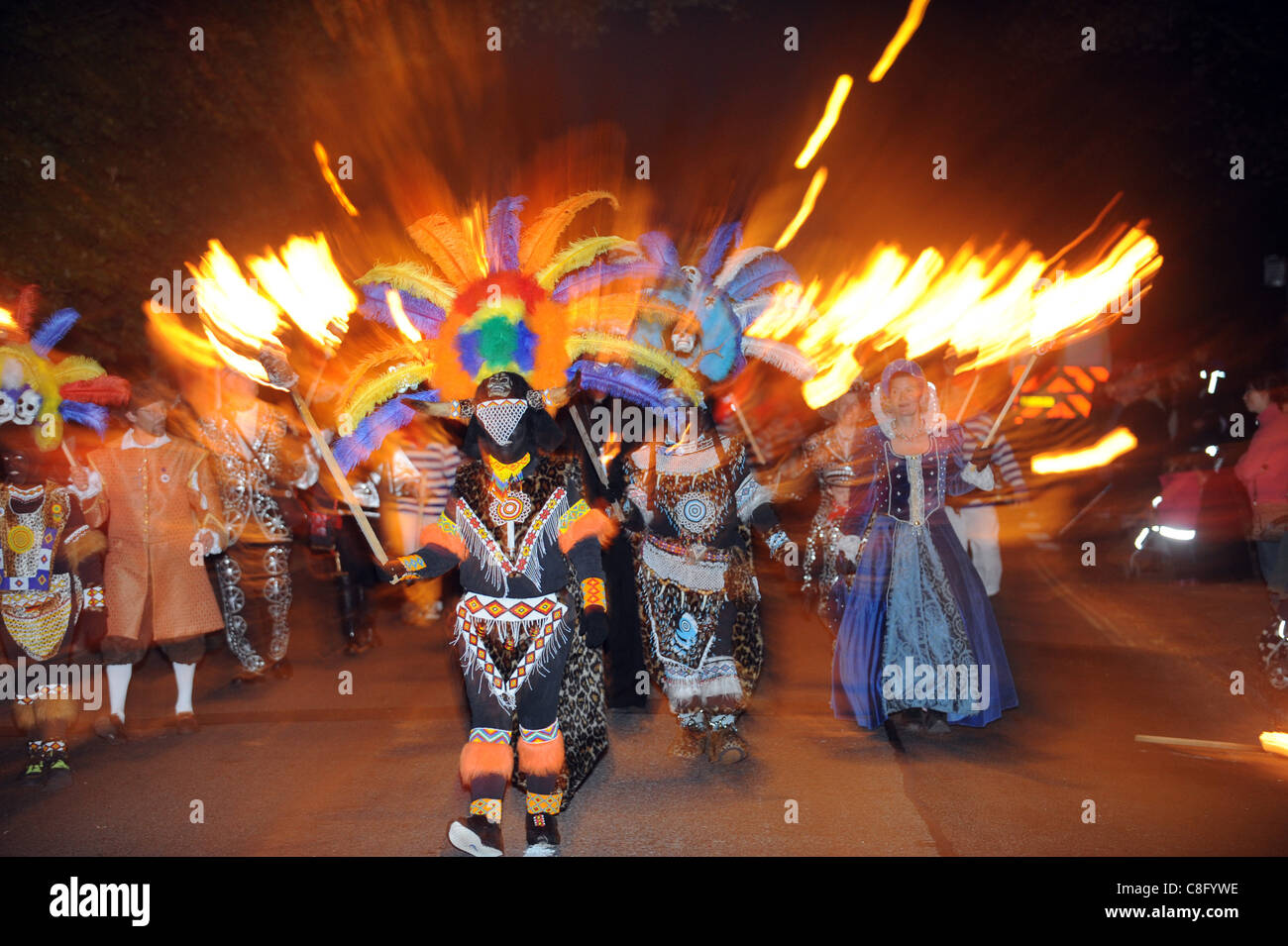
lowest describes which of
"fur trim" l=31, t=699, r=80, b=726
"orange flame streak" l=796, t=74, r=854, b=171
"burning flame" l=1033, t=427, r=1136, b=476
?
"fur trim" l=31, t=699, r=80, b=726

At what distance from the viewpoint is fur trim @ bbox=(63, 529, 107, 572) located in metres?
6.18

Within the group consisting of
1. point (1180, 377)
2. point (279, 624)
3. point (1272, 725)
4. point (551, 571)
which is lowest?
point (1272, 725)

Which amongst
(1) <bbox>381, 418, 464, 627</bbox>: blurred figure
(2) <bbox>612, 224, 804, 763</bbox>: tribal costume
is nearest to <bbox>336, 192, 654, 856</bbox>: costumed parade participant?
(2) <bbox>612, 224, 804, 763</bbox>: tribal costume

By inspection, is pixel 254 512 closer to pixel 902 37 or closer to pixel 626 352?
pixel 626 352

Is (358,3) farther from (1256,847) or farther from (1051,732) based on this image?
(1256,847)

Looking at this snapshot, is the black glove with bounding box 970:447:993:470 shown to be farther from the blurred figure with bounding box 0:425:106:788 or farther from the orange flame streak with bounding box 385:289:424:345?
the blurred figure with bounding box 0:425:106:788

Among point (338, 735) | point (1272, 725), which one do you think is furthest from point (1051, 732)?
point (338, 735)

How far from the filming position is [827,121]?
16625 millimetres

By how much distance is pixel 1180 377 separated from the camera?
42.3 feet

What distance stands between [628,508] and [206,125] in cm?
774

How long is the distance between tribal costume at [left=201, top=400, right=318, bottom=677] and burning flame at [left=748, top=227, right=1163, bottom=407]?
3.61 m

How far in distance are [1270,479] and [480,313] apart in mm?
5020

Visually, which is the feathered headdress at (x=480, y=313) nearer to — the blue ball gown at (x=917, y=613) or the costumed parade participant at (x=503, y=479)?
the costumed parade participant at (x=503, y=479)

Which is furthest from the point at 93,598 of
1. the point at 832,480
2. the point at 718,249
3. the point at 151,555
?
the point at 832,480
